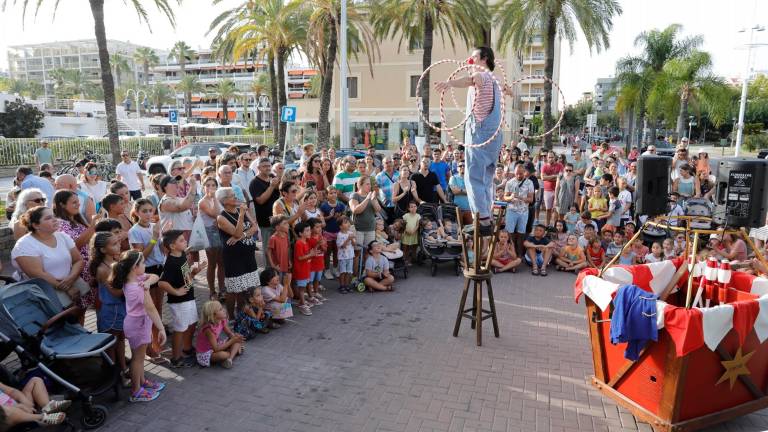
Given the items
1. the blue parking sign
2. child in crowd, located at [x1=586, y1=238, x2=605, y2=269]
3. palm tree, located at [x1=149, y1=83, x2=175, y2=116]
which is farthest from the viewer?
palm tree, located at [x1=149, y1=83, x2=175, y2=116]

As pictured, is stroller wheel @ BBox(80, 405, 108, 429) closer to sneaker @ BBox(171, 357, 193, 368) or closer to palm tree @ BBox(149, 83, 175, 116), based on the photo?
sneaker @ BBox(171, 357, 193, 368)

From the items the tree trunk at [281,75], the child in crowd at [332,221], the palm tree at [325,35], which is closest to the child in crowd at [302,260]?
the child in crowd at [332,221]

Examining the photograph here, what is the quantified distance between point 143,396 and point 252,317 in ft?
5.74

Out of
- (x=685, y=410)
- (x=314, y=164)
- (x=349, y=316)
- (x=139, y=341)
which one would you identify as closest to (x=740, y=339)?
(x=685, y=410)

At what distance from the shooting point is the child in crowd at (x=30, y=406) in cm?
372

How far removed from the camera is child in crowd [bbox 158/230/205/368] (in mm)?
5496

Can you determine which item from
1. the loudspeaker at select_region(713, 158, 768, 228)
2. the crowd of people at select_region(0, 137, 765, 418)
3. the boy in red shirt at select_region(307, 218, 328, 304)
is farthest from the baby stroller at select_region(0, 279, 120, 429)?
the loudspeaker at select_region(713, 158, 768, 228)

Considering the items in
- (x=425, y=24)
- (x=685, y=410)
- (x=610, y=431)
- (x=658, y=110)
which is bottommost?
(x=610, y=431)

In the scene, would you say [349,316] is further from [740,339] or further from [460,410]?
[740,339]

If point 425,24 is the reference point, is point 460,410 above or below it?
below

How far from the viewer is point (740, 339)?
423 centimetres

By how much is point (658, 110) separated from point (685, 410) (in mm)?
35447

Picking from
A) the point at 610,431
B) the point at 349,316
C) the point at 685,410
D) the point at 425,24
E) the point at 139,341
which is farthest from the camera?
the point at 425,24

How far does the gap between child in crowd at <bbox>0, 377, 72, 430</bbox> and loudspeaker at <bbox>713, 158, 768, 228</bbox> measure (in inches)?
234
